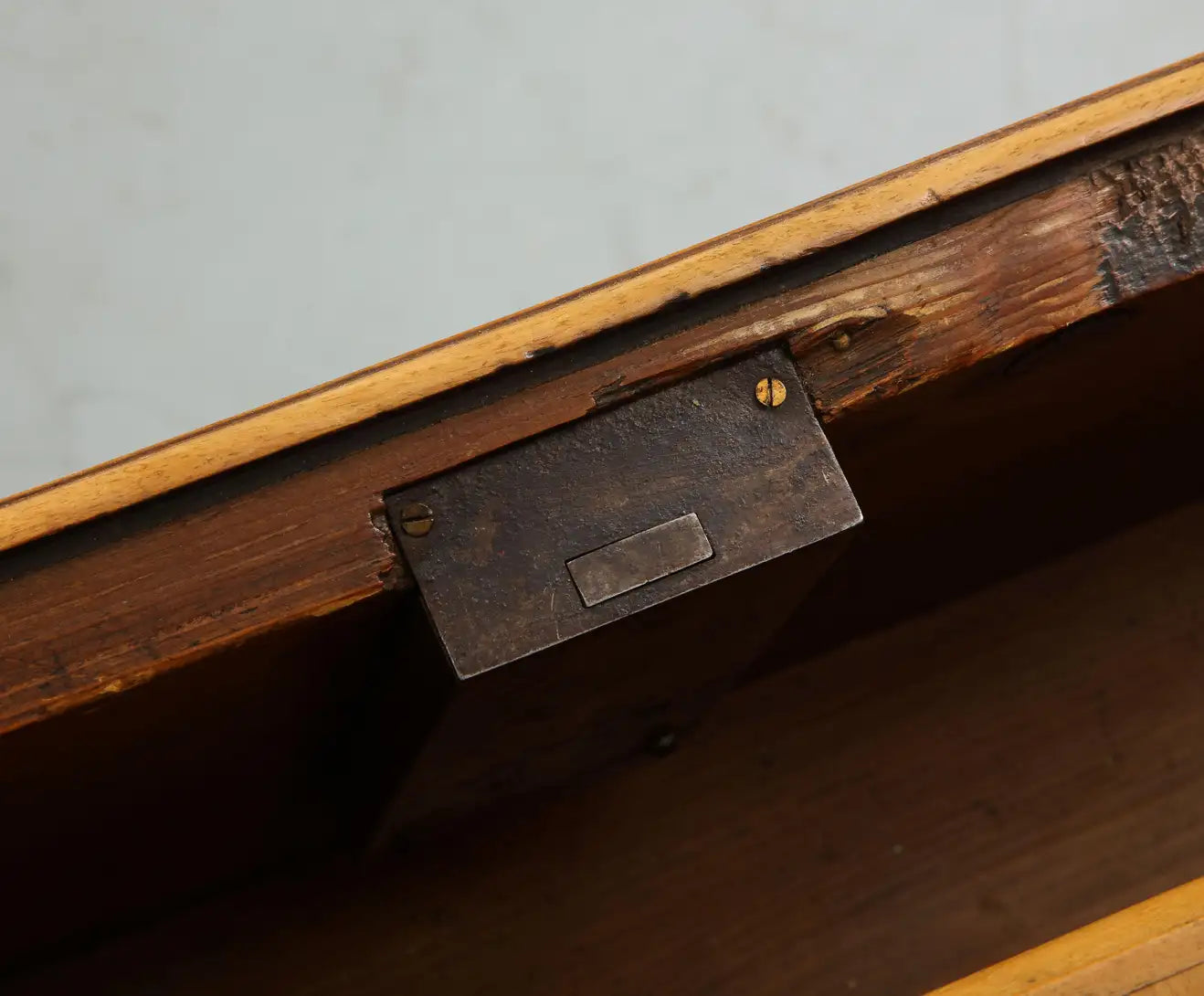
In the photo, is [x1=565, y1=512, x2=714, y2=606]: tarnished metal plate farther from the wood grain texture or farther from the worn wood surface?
the worn wood surface

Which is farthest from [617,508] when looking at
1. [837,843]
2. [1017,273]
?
[837,843]

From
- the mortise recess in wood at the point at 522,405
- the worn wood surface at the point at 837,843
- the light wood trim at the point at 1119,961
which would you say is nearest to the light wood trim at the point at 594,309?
the mortise recess in wood at the point at 522,405

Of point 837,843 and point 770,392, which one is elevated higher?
point 770,392

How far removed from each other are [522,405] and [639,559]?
0.10 meters

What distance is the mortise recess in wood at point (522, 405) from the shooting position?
58 centimetres

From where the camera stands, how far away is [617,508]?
0.61m

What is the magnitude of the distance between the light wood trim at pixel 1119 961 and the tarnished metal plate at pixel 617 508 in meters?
0.24

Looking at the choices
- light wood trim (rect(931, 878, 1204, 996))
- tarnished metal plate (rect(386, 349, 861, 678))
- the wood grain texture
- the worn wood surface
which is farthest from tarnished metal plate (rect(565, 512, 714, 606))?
the worn wood surface

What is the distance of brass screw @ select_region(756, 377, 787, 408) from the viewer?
62 cm

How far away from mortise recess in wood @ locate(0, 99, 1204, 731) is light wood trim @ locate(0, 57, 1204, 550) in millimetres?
11

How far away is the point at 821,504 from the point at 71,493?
1.19 ft

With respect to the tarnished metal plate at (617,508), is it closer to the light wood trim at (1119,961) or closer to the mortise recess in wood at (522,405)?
the mortise recess in wood at (522,405)

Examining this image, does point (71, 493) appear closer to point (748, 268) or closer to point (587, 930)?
point (748, 268)

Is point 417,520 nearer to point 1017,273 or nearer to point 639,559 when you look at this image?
point 639,559
